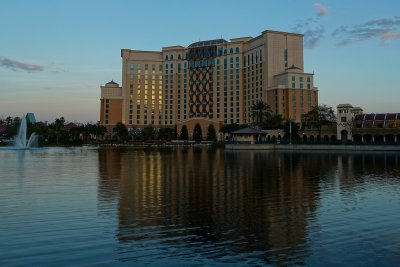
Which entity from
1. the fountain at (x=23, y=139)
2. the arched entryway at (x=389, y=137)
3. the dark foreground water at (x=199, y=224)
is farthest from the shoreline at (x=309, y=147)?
the dark foreground water at (x=199, y=224)

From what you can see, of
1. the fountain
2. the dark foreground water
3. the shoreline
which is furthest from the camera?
the fountain

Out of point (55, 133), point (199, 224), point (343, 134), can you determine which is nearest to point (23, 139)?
point (55, 133)

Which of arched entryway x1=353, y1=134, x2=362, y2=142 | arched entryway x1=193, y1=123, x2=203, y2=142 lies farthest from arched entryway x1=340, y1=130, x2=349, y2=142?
arched entryway x1=193, y1=123, x2=203, y2=142

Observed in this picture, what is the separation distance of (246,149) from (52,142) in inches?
3529

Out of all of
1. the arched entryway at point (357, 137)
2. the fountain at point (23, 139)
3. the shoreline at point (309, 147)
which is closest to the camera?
the shoreline at point (309, 147)

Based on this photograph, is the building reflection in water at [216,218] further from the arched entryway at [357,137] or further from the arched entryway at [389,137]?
the arched entryway at [357,137]

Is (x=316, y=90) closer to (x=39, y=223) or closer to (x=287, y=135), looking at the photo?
(x=287, y=135)

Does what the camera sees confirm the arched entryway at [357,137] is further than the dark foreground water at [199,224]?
Yes

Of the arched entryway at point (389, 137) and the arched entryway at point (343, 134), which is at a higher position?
the arched entryway at point (343, 134)

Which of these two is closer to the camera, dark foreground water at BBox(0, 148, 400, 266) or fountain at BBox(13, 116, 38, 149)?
dark foreground water at BBox(0, 148, 400, 266)

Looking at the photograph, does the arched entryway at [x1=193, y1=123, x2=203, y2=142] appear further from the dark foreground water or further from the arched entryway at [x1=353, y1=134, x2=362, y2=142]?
the dark foreground water

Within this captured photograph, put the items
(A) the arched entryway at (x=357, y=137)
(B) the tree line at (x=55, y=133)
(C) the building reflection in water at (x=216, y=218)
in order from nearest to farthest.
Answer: (C) the building reflection in water at (x=216, y=218)
(A) the arched entryway at (x=357, y=137)
(B) the tree line at (x=55, y=133)

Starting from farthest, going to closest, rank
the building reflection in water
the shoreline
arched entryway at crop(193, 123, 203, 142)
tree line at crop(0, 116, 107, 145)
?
arched entryway at crop(193, 123, 203, 142) → tree line at crop(0, 116, 107, 145) → the shoreline → the building reflection in water

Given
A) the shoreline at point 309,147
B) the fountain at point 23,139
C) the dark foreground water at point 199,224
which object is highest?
the fountain at point 23,139
